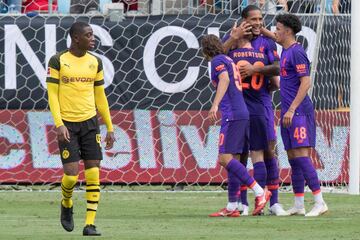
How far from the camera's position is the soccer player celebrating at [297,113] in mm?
12523

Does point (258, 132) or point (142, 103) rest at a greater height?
point (142, 103)

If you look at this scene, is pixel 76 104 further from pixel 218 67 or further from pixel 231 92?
pixel 231 92

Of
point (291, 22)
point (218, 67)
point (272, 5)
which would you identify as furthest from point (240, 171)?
point (272, 5)

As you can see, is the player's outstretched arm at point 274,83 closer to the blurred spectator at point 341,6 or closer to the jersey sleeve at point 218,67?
the jersey sleeve at point 218,67

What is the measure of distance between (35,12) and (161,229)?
6.64 metres

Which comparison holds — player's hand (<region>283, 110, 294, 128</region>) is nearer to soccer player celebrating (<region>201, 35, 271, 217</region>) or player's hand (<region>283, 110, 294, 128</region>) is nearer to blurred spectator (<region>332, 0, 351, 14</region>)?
soccer player celebrating (<region>201, 35, 271, 217</region>)

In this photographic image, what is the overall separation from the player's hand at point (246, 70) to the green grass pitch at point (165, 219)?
1503mm

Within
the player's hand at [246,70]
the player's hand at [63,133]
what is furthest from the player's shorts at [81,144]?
the player's hand at [246,70]

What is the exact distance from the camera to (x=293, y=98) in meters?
12.6

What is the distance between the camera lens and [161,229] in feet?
35.7

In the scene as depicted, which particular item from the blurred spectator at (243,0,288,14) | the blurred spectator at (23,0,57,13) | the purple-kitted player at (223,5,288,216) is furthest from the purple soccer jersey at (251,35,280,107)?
the blurred spectator at (23,0,57,13)

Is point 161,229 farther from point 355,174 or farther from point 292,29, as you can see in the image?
point 355,174

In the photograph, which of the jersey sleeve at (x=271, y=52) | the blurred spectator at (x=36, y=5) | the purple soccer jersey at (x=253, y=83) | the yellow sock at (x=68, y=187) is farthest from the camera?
the blurred spectator at (x=36, y=5)

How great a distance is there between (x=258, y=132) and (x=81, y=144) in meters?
2.71
